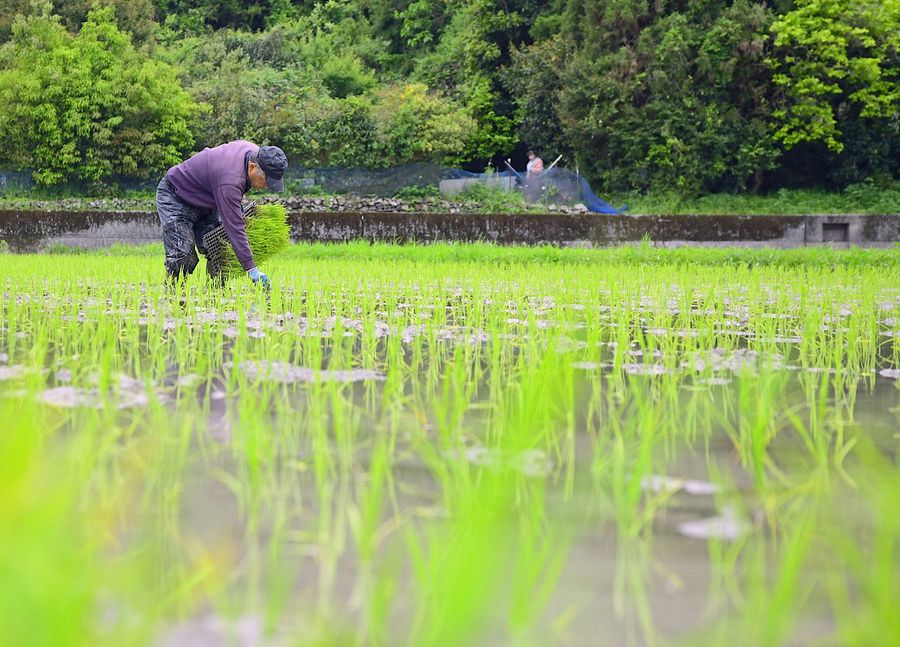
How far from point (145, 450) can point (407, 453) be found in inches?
21.5

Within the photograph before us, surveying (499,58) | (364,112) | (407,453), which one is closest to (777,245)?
(364,112)

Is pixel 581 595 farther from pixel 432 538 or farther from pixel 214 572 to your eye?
pixel 214 572

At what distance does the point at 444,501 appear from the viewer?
1.54 meters

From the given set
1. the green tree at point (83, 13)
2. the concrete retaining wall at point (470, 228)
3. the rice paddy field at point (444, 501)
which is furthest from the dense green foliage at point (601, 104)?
the rice paddy field at point (444, 501)

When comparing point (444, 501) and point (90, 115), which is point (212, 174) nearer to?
point (444, 501)

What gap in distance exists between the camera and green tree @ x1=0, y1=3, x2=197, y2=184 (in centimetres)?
1945

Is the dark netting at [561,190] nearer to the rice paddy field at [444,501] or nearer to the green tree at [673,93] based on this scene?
the green tree at [673,93]

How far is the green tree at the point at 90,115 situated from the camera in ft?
63.8

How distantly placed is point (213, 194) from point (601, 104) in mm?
16413

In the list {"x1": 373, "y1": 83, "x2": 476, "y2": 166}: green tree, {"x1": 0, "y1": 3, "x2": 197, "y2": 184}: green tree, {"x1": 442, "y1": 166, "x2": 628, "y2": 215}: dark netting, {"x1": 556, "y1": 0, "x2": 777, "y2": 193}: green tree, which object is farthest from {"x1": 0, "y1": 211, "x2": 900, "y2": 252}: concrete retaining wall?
{"x1": 373, "y1": 83, "x2": 476, "y2": 166}: green tree

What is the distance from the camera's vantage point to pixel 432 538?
3.86ft

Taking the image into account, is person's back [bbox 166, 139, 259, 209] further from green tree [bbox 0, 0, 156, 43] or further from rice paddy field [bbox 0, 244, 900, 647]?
green tree [bbox 0, 0, 156, 43]

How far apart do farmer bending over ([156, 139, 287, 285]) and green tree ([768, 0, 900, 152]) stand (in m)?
17.2

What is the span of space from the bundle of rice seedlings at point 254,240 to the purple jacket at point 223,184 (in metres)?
0.36
